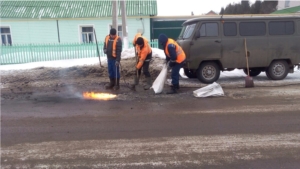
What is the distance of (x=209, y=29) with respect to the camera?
8.57 meters

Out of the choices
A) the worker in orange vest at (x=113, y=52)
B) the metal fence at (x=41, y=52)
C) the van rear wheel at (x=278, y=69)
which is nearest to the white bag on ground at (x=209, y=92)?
the worker in orange vest at (x=113, y=52)

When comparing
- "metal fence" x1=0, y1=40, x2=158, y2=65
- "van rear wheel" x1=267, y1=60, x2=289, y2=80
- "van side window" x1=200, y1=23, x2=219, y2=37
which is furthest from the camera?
"metal fence" x1=0, y1=40, x2=158, y2=65

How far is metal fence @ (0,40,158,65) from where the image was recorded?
12812 millimetres

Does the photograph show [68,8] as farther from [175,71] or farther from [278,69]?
[278,69]

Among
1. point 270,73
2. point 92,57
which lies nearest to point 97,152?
point 270,73

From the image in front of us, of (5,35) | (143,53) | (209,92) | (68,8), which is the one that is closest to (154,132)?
(209,92)

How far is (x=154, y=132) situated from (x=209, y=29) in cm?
505

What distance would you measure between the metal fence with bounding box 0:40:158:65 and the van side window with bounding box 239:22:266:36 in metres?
7.98

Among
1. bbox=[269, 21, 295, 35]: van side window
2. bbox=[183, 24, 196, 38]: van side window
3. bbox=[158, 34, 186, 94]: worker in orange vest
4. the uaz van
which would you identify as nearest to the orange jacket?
bbox=[158, 34, 186, 94]: worker in orange vest

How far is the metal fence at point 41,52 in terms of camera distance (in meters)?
12.8

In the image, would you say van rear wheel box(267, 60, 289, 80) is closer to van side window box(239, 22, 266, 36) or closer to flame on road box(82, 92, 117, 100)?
van side window box(239, 22, 266, 36)

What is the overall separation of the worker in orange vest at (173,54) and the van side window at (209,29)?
1420 millimetres

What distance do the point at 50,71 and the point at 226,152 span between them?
8757mm

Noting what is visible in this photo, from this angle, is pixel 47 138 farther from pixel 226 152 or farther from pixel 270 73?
pixel 270 73
